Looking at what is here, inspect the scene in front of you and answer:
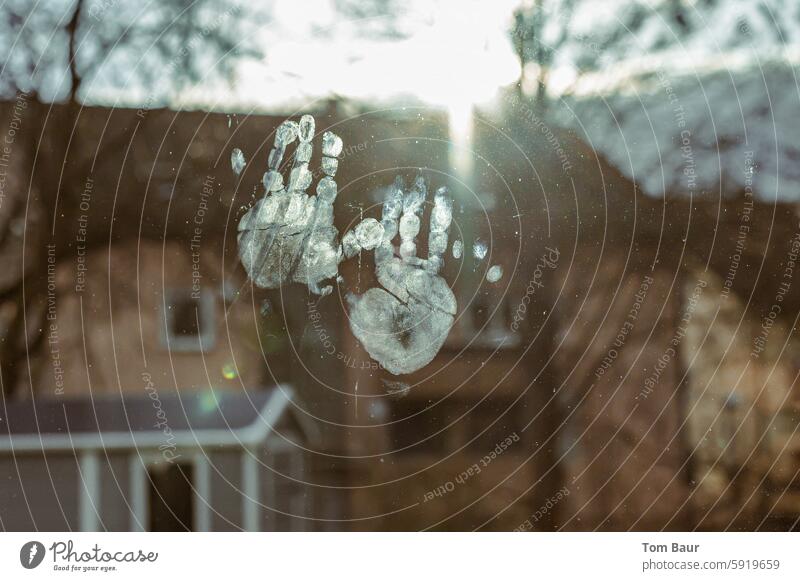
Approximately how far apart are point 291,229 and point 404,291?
0.50ft

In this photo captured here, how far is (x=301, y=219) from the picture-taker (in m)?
0.78

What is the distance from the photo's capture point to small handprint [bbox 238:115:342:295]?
0.78m

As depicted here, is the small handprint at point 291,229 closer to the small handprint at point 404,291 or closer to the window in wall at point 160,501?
the small handprint at point 404,291

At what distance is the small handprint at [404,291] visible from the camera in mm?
782

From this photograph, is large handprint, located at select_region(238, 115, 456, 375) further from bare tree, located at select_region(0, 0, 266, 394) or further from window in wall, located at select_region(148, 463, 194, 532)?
window in wall, located at select_region(148, 463, 194, 532)

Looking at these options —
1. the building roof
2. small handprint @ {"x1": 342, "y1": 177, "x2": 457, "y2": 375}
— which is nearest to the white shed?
the building roof

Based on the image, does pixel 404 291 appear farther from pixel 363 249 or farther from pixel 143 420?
pixel 143 420

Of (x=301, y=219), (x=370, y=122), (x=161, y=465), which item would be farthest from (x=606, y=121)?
(x=161, y=465)

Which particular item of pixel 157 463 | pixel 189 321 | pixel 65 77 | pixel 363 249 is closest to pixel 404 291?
pixel 363 249

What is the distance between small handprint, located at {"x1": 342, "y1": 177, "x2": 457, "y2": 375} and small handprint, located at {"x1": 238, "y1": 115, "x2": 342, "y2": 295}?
3 centimetres

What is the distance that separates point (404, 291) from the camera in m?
0.79

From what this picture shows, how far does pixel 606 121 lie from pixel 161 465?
Answer: 0.67 metres

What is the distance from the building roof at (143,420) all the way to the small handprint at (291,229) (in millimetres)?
139

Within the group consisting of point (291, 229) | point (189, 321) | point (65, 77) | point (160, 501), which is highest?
point (65, 77)
